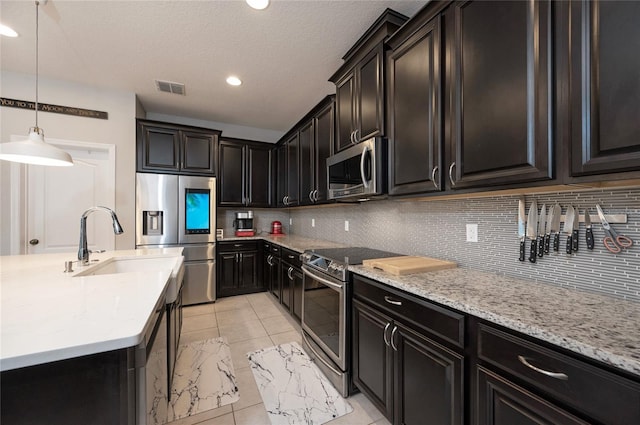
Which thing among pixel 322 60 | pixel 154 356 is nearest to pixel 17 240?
pixel 154 356

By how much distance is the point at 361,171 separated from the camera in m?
1.87

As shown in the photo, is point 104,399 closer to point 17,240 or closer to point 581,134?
point 581,134

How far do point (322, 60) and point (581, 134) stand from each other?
84.5 inches

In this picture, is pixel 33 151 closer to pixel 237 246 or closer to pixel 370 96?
pixel 370 96

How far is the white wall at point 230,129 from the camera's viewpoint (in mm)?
3848

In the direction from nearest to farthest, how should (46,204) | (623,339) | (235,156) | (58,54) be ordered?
(623,339) < (58,54) < (46,204) < (235,156)

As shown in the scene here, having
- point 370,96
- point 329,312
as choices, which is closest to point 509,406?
point 329,312

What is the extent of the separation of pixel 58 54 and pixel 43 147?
1.57 m

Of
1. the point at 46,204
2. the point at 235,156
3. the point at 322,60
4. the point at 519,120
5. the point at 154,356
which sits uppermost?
the point at 322,60

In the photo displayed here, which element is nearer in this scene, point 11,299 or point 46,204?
point 11,299

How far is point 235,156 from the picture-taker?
4.00 m

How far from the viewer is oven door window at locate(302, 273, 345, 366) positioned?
1.79 metres

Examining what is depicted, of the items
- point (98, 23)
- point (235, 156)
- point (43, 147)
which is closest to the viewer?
point (43, 147)

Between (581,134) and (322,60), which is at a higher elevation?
(322,60)
